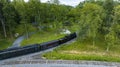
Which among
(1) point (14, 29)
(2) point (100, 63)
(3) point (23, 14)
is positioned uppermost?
(3) point (23, 14)

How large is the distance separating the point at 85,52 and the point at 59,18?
1472 cm

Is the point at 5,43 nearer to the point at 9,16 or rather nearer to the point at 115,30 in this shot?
the point at 9,16

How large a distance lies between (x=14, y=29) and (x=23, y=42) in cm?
604

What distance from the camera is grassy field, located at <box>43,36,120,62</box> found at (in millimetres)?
22266

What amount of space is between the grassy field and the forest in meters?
0.63

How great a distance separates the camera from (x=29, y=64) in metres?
20.2

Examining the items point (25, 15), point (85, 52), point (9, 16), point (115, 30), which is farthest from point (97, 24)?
point (9, 16)

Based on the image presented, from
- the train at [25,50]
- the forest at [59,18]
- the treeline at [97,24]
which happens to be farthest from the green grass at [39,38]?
the treeline at [97,24]

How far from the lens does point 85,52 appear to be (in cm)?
2467

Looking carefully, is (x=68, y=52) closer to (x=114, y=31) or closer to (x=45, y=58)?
(x=45, y=58)

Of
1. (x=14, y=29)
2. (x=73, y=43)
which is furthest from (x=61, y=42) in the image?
(x=14, y=29)

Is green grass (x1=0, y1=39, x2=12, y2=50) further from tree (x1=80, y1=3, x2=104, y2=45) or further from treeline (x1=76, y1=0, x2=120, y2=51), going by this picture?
tree (x1=80, y1=3, x2=104, y2=45)

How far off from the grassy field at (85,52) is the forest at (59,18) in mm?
631

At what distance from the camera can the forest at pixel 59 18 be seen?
26.2 metres
